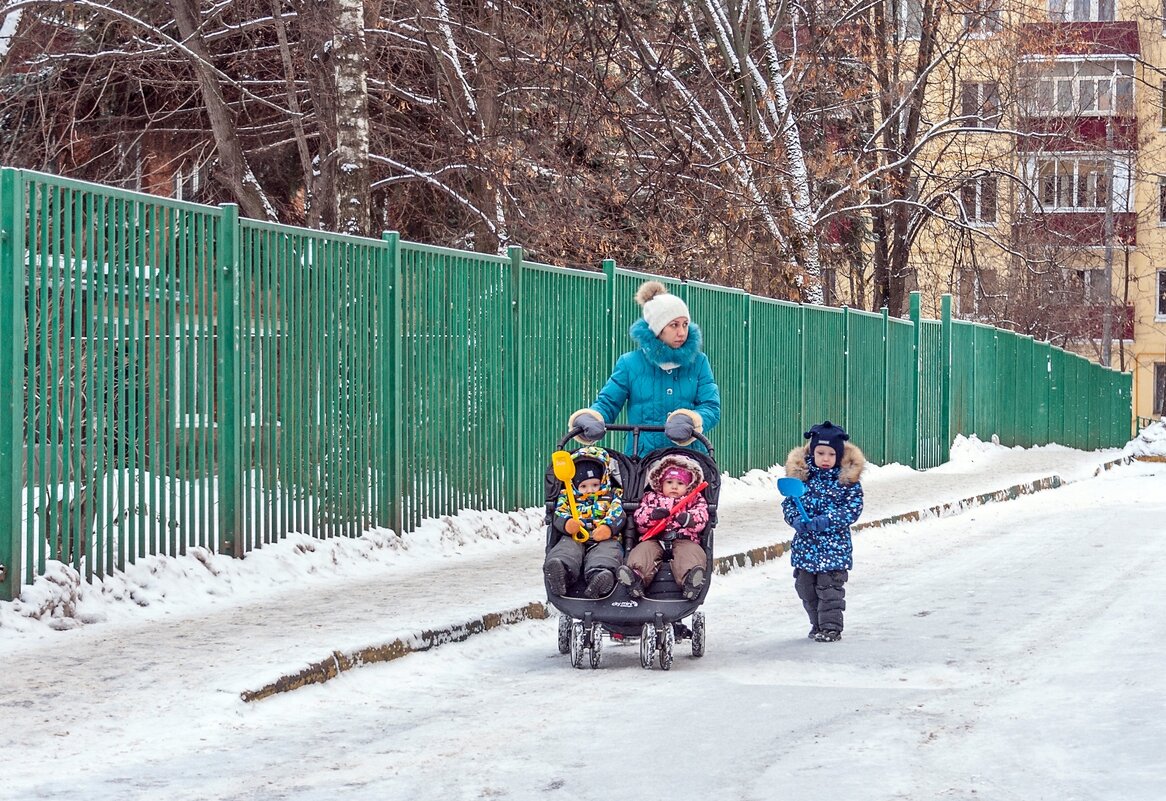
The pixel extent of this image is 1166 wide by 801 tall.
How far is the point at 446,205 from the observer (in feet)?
77.3

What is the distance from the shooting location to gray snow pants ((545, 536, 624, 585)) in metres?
8.45

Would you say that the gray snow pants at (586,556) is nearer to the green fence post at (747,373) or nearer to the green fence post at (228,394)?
the green fence post at (228,394)

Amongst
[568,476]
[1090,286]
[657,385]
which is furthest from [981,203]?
[568,476]

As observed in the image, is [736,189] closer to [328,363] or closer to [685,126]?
[685,126]

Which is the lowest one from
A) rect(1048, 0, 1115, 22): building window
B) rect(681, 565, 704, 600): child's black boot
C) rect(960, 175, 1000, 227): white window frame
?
rect(681, 565, 704, 600): child's black boot

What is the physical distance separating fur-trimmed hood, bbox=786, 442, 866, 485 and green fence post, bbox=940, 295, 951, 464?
18.3 metres

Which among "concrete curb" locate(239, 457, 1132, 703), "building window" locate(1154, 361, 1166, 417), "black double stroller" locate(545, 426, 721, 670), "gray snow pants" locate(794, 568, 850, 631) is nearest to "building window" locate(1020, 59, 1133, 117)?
"building window" locate(1154, 361, 1166, 417)

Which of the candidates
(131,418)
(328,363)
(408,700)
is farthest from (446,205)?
(408,700)

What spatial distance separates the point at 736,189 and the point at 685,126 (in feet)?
5.17

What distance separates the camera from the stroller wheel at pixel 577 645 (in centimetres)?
852

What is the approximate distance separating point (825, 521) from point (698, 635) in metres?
1.12

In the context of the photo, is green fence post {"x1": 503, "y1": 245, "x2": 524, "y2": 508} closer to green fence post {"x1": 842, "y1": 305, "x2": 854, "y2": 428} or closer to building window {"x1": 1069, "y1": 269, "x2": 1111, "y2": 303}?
green fence post {"x1": 842, "y1": 305, "x2": 854, "y2": 428}

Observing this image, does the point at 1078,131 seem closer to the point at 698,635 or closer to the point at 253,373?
the point at 253,373

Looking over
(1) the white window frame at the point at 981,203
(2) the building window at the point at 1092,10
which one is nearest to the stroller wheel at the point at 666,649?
(1) the white window frame at the point at 981,203
